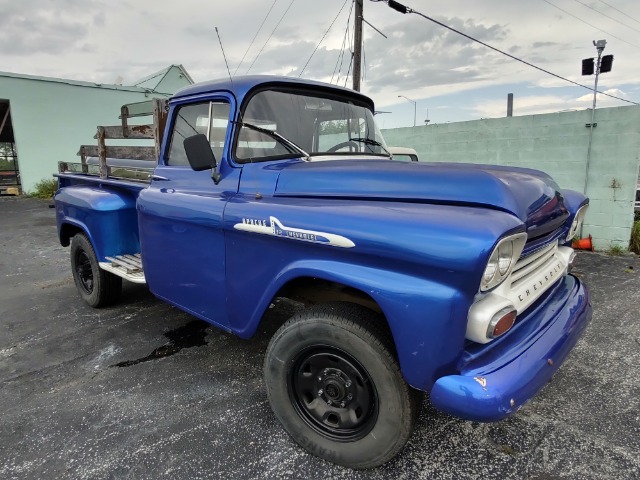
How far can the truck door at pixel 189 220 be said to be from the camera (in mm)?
2738

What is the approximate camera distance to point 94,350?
3588mm

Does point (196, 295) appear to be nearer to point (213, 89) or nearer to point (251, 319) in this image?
point (251, 319)

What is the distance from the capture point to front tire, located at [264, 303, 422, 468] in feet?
6.40

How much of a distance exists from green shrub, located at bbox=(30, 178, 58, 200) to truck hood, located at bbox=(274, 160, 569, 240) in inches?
645

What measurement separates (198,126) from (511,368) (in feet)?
8.66

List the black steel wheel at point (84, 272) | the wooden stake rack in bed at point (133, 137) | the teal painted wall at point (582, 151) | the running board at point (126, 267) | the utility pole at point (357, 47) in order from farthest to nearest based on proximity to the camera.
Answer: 1. the utility pole at point (357, 47)
2. the teal painted wall at point (582, 151)
3. the black steel wheel at point (84, 272)
4. the wooden stake rack in bed at point (133, 137)
5. the running board at point (126, 267)

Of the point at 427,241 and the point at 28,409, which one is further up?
the point at 427,241

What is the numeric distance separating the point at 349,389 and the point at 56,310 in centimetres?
386

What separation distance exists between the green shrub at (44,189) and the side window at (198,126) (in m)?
14.9

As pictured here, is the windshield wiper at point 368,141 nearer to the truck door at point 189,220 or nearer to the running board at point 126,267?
the truck door at point 189,220

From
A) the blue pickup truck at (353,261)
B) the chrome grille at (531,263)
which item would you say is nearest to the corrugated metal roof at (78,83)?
the blue pickup truck at (353,261)

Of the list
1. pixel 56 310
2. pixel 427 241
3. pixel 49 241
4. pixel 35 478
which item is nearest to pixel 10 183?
pixel 49 241

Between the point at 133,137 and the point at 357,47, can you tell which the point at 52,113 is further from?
the point at 133,137

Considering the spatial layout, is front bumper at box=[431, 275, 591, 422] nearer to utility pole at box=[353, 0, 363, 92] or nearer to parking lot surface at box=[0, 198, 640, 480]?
parking lot surface at box=[0, 198, 640, 480]
